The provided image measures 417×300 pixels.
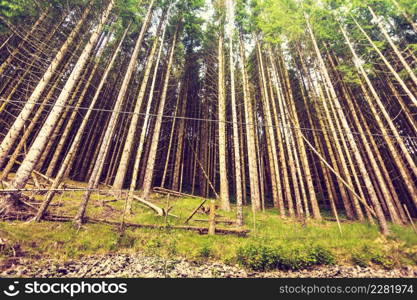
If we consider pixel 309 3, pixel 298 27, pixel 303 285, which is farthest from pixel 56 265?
pixel 309 3

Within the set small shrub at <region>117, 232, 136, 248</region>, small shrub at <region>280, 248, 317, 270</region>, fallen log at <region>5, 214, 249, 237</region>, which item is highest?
fallen log at <region>5, 214, 249, 237</region>

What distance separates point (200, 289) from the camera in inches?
140

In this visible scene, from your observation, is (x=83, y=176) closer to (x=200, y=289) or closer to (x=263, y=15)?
(x=200, y=289)

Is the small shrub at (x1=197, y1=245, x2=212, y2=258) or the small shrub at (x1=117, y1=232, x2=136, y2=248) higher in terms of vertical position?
the small shrub at (x1=117, y1=232, x2=136, y2=248)

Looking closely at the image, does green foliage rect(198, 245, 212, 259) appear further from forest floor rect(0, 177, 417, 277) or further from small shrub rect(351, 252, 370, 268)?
small shrub rect(351, 252, 370, 268)

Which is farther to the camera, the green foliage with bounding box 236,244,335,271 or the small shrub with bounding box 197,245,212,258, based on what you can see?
the small shrub with bounding box 197,245,212,258

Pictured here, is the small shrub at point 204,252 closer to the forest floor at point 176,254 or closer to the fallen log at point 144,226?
the forest floor at point 176,254

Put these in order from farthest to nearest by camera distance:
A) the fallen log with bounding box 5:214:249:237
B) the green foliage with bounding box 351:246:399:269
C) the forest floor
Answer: the fallen log with bounding box 5:214:249:237 → the green foliage with bounding box 351:246:399:269 → the forest floor

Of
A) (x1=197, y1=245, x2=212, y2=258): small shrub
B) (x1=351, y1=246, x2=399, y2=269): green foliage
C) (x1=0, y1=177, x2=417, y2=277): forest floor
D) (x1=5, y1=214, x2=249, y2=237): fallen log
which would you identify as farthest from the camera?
(x1=5, y1=214, x2=249, y2=237): fallen log

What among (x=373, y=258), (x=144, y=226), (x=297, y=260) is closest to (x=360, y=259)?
(x=373, y=258)

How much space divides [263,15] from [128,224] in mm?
14730

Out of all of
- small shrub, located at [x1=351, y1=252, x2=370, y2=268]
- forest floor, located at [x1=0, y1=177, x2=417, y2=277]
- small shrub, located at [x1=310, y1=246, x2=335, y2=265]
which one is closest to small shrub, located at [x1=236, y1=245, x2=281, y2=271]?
forest floor, located at [x1=0, y1=177, x2=417, y2=277]

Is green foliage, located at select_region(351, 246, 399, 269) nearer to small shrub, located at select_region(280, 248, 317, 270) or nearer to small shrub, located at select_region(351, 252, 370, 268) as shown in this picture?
small shrub, located at select_region(351, 252, 370, 268)

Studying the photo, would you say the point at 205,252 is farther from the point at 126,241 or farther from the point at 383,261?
the point at 383,261
